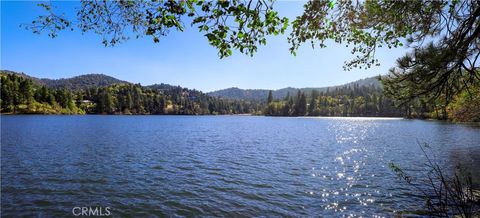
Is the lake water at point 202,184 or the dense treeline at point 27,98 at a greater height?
the dense treeline at point 27,98

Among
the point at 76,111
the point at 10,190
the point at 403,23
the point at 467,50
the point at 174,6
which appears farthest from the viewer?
the point at 76,111

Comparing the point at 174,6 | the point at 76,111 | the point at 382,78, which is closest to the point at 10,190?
the point at 174,6

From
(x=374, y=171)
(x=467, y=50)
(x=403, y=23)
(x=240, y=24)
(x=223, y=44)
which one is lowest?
(x=374, y=171)

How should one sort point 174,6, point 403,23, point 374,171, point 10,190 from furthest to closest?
point 374,171, point 10,190, point 403,23, point 174,6

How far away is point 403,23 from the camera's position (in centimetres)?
967

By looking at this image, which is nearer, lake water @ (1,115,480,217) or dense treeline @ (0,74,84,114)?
lake water @ (1,115,480,217)

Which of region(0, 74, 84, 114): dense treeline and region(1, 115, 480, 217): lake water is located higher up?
region(0, 74, 84, 114): dense treeline

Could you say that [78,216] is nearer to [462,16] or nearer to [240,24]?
[240,24]

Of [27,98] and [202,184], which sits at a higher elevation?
[27,98]

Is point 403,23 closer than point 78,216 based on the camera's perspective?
Yes

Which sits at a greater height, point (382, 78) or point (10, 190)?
point (382, 78)

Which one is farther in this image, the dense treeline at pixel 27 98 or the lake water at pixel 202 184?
the dense treeline at pixel 27 98

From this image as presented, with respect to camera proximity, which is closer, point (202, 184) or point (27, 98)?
point (202, 184)

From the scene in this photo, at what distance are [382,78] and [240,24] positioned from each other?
34.8 ft
